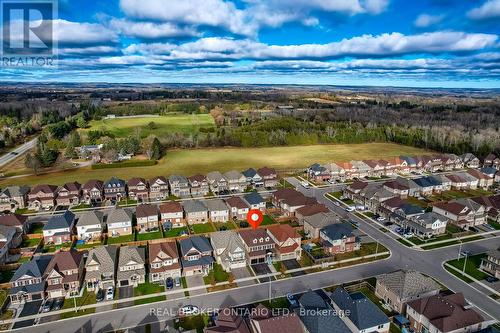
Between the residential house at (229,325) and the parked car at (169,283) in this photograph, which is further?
the parked car at (169,283)

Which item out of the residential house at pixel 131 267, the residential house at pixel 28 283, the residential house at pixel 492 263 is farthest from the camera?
the residential house at pixel 492 263

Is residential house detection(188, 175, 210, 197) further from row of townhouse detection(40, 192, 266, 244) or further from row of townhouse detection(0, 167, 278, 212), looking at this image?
row of townhouse detection(40, 192, 266, 244)

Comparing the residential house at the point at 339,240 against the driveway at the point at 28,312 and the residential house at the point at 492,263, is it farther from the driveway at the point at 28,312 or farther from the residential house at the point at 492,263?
the driveway at the point at 28,312

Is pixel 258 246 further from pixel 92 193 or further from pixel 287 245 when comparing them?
pixel 92 193

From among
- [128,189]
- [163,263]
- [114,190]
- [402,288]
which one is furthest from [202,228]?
[402,288]

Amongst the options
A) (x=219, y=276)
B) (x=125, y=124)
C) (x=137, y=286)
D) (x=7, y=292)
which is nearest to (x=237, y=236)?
(x=219, y=276)

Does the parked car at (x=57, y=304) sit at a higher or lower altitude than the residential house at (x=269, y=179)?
lower

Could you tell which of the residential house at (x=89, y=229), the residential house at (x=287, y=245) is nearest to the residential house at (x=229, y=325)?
the residential house at (x=287, y=245)
